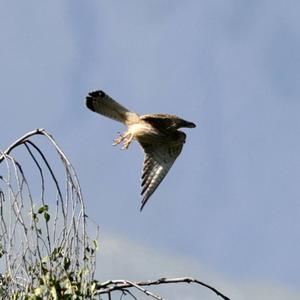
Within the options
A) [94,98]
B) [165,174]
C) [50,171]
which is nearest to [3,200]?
[50,171]

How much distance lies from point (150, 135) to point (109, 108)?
714mm

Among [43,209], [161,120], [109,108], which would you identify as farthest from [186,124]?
[43,209]

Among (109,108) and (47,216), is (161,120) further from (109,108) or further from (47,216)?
(47,216)

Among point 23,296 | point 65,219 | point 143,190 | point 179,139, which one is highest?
point 179,139

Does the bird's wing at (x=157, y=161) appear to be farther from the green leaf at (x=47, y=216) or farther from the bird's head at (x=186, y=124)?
the green leaf at (x=47, y=216)

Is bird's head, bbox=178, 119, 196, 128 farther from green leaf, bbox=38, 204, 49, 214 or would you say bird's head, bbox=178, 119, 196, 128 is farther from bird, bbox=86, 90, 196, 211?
green leaf, bbox=38, 204, 49, 214

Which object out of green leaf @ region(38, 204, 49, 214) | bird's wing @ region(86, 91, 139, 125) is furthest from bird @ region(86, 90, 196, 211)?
green leaf @ region(38, 204, 49, 214)

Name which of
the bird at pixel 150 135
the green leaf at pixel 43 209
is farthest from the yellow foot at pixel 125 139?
the green leaf at pixel 43 209

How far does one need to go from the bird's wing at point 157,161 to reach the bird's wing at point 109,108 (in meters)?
0.56

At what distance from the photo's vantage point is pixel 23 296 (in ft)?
22.8

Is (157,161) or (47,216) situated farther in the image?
(157,161)

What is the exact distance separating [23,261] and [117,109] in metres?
4.42

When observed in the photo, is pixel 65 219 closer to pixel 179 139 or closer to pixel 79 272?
pixel 79 272

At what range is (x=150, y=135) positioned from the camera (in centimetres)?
1178
